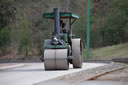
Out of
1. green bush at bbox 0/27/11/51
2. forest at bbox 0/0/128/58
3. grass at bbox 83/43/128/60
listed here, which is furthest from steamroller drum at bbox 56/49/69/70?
green bush at bbox 0/27/11/51

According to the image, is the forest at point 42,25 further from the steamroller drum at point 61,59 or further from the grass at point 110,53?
the steamroller drum at point 61,59

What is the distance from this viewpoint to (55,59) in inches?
874

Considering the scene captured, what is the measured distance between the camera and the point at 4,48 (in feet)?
185

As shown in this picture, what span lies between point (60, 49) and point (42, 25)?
3673 centimetres

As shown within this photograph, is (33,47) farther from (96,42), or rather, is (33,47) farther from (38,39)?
(96,42)

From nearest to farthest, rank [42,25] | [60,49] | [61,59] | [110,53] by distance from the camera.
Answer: [61,59]
[60,49]
[110,53]
[42,25]

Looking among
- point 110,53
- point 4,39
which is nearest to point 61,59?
point 110,53

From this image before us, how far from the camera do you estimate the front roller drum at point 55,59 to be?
72.7 ft

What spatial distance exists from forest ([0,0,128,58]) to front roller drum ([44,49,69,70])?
28.2 metres

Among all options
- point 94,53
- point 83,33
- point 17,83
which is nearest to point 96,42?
point 83,33

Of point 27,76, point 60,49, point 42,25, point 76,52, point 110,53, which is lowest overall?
point 110,53

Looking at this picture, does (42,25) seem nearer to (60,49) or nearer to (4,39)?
(4,39)

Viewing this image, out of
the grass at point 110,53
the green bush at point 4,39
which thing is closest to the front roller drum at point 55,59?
the grass at point 110,53

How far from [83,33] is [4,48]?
1183cm
